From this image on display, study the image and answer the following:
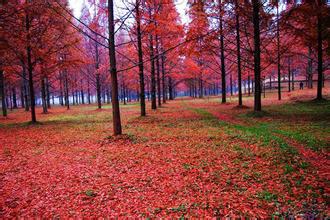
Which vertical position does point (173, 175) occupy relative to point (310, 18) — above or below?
below

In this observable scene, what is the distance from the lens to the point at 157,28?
1251 cm

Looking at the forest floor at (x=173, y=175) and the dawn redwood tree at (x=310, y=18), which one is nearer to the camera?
the forest floor at (x=173, y=175)

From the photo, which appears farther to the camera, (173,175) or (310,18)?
(310,18)

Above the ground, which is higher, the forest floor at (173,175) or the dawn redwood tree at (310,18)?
the dawn redwood tree at (310,18)

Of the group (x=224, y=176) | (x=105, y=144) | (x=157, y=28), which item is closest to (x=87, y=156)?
(x=105, y=144)

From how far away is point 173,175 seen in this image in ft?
17.7

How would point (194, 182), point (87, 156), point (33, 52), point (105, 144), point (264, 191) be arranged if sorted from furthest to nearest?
point (33, 52), point (105, 144), point (87, 156), point (194, 182), point (264, 191)

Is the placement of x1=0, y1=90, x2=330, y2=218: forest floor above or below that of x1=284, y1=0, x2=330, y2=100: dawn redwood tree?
below

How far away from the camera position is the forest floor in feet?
12.9

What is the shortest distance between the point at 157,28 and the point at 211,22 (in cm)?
661

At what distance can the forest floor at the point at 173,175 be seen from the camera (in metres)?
3.94

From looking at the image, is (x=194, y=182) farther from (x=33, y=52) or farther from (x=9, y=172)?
(x=33, y=52)

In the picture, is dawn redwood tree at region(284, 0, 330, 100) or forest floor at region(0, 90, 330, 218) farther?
dawn redwood tree at region(284, 0, 330, 100)

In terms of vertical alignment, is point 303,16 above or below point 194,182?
above
